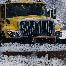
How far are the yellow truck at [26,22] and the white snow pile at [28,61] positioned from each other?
4412mm

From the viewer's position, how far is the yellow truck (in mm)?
12156

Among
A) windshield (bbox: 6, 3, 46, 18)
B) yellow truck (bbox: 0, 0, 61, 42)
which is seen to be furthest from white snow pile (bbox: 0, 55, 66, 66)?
windshield (bbox: 6, 3, 46, 18)

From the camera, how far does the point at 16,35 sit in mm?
11922

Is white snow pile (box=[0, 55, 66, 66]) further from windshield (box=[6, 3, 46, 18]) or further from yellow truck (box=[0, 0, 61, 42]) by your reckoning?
windshield (box=[6, 3, 46, 18])

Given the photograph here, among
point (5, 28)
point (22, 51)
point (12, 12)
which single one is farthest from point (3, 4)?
point (22, 51)

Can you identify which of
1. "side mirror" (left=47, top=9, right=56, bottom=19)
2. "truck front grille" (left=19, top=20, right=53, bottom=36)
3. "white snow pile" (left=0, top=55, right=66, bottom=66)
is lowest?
"truck front grille" (left=19, top=20, right=53, bottom=36)

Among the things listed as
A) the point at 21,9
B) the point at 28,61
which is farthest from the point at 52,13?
the point at 28,61

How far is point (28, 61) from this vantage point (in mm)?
7078

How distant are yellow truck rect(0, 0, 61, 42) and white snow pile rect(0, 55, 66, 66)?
4.41 metres

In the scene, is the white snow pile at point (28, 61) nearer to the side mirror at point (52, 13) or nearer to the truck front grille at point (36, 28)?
the truck front grille at point (36, 28)

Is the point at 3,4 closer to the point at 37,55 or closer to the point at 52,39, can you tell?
the point at 52,39

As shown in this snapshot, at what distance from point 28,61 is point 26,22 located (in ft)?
17.8

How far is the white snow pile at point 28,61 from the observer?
6719mm

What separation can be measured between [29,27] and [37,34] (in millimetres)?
399
